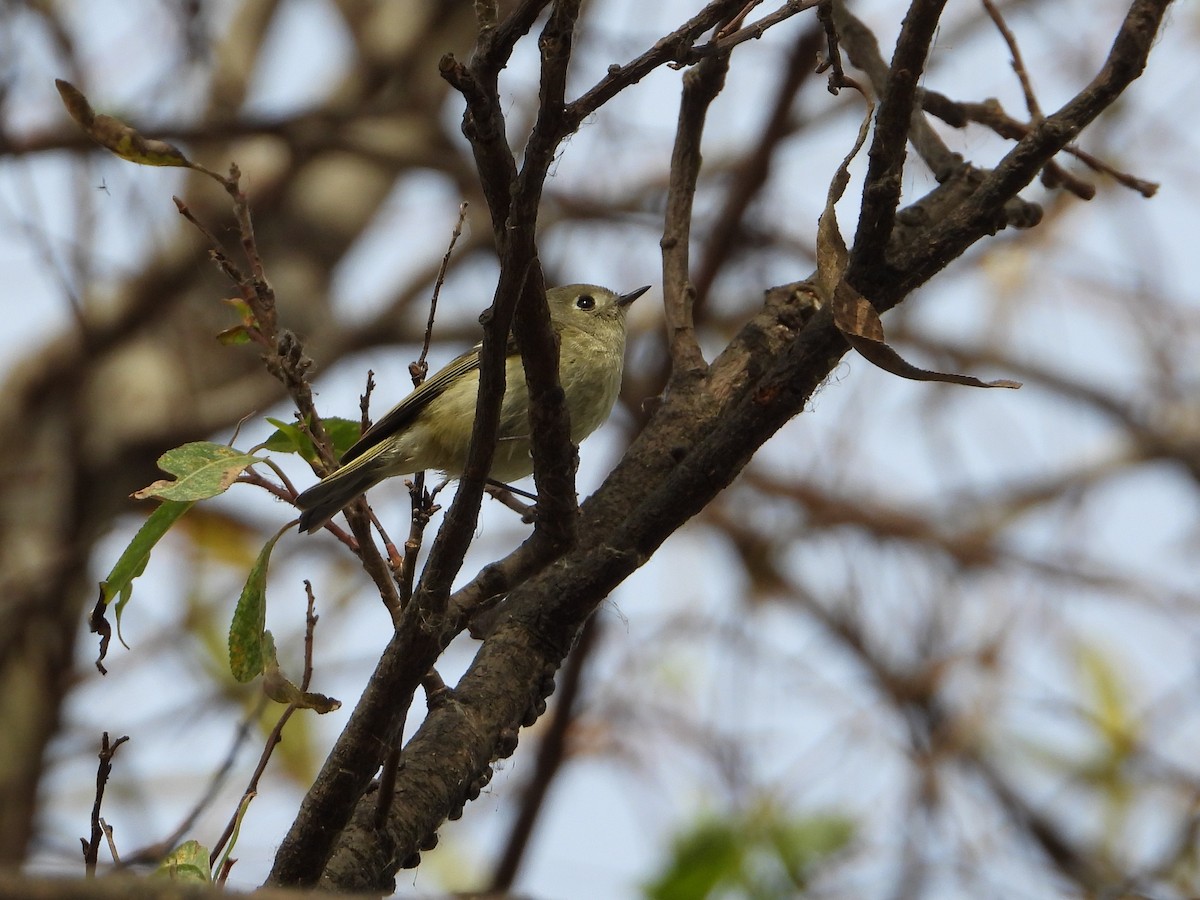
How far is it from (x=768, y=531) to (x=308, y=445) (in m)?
4.65

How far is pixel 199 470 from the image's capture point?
6.56 ft

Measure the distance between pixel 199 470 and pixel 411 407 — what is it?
1.23 meters

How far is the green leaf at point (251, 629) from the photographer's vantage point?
6.63ft

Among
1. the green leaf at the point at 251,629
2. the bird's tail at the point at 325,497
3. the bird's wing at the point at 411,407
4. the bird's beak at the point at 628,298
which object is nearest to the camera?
the green leaf at the point at 251,629

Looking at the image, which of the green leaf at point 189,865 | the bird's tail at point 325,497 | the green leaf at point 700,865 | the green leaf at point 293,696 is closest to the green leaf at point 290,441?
the bird's tail at point 325,497

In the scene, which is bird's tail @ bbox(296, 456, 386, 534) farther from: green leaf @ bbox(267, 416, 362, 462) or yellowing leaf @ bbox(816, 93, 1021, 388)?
yellowing leaf @ bbox(816, 93, 1021, 388)

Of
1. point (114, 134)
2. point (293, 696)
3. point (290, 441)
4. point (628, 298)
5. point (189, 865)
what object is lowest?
point (189, 865)

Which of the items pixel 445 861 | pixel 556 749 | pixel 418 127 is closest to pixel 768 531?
pixel 556 749

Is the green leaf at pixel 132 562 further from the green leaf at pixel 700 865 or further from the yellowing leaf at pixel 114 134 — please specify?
the green leaf at pixel 700 865

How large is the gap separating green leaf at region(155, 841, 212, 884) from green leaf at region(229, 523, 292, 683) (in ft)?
0.82

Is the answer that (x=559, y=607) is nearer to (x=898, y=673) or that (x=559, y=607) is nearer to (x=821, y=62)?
(x=821, y=62)

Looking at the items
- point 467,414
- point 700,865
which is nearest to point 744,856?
point 700,865

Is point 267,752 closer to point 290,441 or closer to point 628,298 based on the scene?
point 290,441

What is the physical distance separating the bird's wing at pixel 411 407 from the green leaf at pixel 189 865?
119cm
